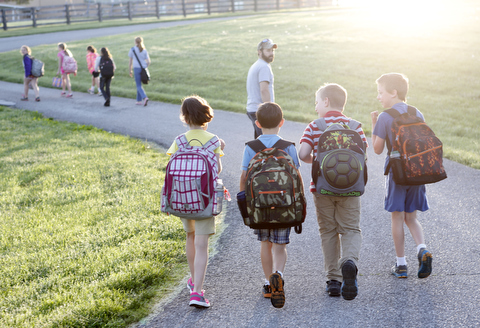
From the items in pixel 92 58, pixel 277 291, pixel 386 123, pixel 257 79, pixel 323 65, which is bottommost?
pixel 277 291

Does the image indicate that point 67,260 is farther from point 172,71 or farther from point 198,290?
point 172,71

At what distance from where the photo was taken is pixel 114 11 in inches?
1697

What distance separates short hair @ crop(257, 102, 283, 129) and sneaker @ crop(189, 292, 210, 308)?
4.94ft

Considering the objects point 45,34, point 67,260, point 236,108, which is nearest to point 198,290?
point 67,260

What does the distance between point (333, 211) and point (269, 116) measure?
101 centimetres

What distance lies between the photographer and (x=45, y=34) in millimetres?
31172

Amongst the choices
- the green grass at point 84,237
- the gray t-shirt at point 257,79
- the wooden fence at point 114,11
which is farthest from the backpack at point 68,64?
the wooden fence at point 114,11

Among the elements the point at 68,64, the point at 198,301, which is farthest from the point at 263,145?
the point at 68,64

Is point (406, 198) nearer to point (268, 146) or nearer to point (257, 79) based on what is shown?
point (268, 146)

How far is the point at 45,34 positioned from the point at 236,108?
23322mm

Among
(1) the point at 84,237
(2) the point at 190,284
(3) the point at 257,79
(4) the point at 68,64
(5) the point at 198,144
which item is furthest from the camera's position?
(4) the point at 68,64

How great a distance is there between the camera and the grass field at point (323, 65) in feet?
44.5

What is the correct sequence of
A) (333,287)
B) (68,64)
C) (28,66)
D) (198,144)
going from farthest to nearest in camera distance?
(68,64) → (28,66) → (333,287) → (198,144)

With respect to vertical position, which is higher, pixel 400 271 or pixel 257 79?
pixel 257 79
